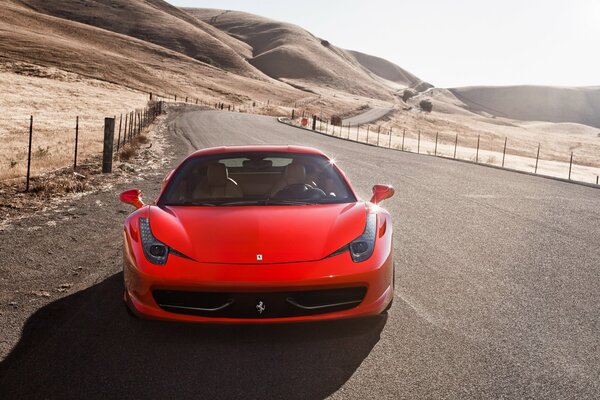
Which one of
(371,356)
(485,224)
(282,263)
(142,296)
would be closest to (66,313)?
(142,296)

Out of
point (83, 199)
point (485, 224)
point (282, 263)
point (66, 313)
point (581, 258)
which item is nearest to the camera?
point (282, 263)

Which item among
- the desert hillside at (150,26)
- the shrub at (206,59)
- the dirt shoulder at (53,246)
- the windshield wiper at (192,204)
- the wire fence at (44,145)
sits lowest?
the dirt shoulder at (53,246)

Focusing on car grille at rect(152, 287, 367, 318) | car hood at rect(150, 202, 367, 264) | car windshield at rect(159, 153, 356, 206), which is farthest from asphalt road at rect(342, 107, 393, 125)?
car grille at rect(152, 287, 367, 318)

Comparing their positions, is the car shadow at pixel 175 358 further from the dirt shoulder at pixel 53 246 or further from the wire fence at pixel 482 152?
the wire fence at pixel 482 152

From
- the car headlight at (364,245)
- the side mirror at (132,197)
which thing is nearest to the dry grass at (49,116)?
the side mirror at (132,197)

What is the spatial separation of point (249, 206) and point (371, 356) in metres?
1.62

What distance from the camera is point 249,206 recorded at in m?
4.75

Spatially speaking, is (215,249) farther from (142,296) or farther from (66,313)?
(66,313)

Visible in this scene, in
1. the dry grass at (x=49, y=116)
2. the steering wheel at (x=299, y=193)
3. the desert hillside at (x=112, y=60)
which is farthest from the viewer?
the desert hillside at (x=112, y=60)

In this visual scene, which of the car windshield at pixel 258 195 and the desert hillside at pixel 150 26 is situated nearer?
the car windshield at pixel 258 195

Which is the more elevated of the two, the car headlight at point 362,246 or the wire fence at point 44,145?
the car headlight at point 362,246

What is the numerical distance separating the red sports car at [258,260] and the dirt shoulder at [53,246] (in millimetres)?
1137

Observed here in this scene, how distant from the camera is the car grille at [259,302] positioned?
372 cm

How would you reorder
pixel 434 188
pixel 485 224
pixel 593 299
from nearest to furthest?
pixel 593 299, pixel 485 224, pixel 434 188
